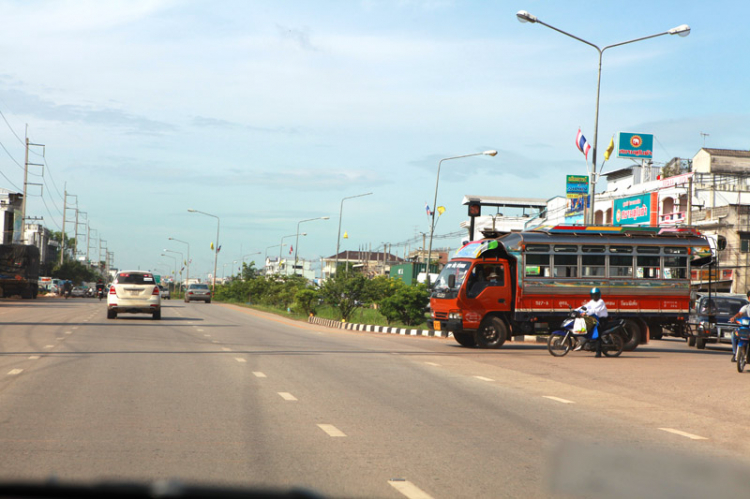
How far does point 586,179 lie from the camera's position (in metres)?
29.7

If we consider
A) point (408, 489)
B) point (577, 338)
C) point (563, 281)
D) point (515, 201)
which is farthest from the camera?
point (515, 201)

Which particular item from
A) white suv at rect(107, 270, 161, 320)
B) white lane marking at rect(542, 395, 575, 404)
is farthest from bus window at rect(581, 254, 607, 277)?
white suv at rect(107, 270, 161, 320)

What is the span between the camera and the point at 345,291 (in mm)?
37438

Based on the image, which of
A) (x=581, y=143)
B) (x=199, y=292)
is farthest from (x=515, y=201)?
(x=581, y=143)

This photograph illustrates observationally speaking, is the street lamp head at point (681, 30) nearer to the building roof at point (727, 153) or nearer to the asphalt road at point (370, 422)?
the asphalt road at point (370, 422)

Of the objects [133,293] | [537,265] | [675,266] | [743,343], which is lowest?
[743,343]

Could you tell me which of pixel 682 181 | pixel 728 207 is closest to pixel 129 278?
pixel 728 207

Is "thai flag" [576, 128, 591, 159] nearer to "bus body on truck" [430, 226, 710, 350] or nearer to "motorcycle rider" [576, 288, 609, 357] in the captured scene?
"bus body on truck" [430, 226, 710, 350]

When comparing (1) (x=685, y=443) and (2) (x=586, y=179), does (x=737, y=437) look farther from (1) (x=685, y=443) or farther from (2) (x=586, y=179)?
(2) (x=586, y=179)

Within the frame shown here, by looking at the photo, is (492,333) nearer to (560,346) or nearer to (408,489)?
(560,346)

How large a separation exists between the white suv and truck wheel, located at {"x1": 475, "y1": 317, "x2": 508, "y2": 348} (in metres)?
13.4

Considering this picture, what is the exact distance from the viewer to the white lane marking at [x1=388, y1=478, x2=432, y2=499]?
18.7 ft

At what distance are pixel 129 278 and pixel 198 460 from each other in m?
25.0

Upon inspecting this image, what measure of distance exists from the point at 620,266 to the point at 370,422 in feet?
50.3
